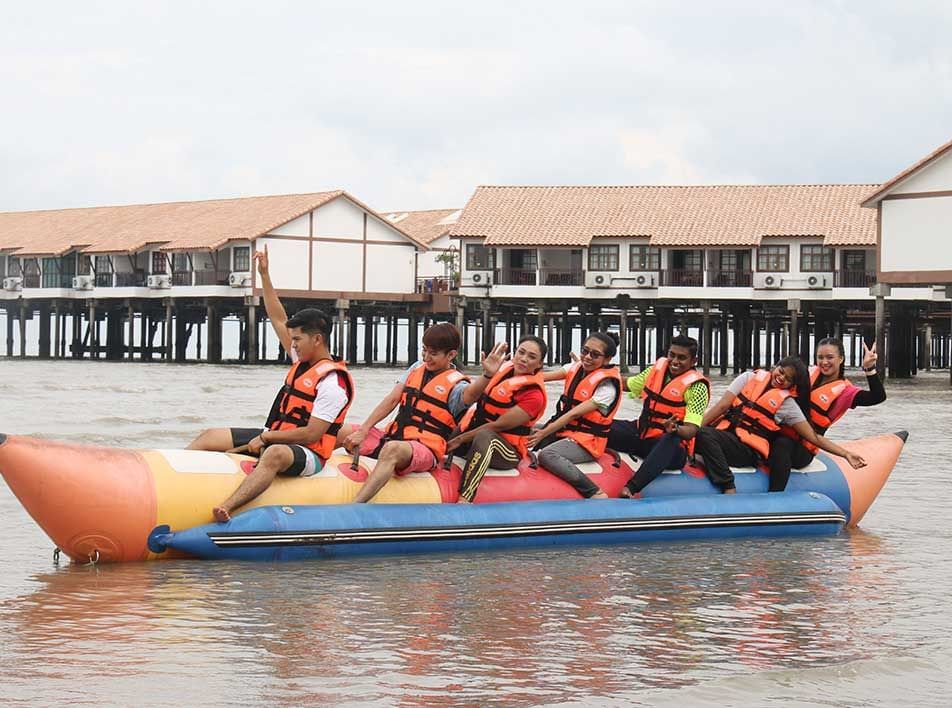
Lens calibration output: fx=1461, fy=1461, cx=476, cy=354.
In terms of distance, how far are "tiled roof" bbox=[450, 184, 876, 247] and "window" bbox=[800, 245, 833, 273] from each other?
0.61m

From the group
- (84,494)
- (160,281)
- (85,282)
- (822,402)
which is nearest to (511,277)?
(160,281)

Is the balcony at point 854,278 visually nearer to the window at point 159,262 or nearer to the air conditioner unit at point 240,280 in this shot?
the air conditioner unit at point 240,280

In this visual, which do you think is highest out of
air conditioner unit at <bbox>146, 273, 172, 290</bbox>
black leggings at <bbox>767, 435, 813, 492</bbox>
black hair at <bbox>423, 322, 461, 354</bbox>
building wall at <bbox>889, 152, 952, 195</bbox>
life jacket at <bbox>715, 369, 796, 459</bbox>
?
building wall at <bbox>889, 152, 952, 195</bbox>

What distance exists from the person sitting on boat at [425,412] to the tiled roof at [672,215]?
32.4 metres

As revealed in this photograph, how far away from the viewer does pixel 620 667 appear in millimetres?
6020

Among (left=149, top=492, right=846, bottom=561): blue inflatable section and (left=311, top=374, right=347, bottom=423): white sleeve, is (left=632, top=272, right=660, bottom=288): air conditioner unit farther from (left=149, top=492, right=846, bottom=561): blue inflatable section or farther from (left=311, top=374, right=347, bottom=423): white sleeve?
(left=311, top=374, right=347, bottom=423): white sleeve

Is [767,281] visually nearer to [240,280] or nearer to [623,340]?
[623,340]

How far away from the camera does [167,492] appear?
8.11 metres

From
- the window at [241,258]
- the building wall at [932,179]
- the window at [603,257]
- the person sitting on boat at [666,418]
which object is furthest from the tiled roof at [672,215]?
the person sitting on boat at [666,418]

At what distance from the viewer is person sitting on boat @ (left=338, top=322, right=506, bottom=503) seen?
8734mm

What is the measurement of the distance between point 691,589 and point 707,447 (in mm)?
2280

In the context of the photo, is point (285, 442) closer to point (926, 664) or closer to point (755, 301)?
point (926, 664)

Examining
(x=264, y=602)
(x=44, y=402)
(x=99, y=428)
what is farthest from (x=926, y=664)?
(x=44, y=402)

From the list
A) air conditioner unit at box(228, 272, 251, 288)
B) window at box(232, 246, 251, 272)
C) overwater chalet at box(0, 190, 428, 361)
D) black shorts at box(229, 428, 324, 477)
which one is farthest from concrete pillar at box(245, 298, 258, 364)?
black shorts at box(229, 428, 324, 477)
